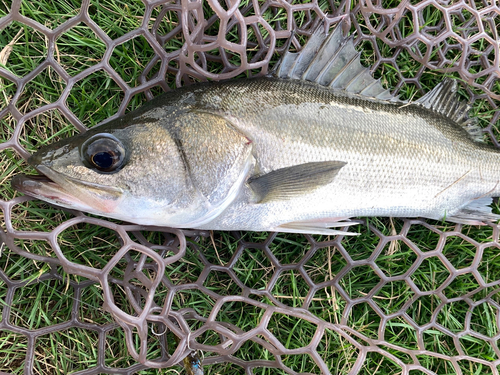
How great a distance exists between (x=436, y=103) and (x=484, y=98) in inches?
23.0

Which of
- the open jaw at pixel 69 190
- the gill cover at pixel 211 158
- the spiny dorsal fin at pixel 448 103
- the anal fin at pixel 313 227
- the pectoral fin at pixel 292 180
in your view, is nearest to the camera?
the open jaw at pixel 69 190

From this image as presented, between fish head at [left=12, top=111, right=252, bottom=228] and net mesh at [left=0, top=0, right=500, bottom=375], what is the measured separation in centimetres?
21

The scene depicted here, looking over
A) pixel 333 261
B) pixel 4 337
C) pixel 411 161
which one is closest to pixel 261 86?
pixel 411 161

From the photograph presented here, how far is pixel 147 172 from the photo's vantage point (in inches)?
69.1

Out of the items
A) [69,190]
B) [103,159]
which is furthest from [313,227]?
[69,190]

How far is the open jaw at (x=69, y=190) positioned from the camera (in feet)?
5.50

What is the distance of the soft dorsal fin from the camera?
2.20 meters

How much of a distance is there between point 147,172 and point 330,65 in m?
1.32

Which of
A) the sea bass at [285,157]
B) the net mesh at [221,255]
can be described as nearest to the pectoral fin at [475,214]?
the sea bass at [285,157]

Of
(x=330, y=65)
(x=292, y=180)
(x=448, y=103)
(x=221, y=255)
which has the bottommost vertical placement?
(x=221, y=255)

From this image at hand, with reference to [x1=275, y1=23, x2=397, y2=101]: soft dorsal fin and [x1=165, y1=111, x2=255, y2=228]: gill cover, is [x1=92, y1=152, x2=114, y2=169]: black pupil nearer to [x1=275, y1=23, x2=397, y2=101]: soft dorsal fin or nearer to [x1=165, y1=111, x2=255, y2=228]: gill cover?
[x1=165, y1=111, x2=255, y2=228]: gill cover

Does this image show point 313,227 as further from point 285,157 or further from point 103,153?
point 103,153

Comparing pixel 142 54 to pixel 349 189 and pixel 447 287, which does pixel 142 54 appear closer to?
pixel 349 189

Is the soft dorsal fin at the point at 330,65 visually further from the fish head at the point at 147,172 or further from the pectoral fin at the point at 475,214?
the pectoral fin at the point at 475,214
